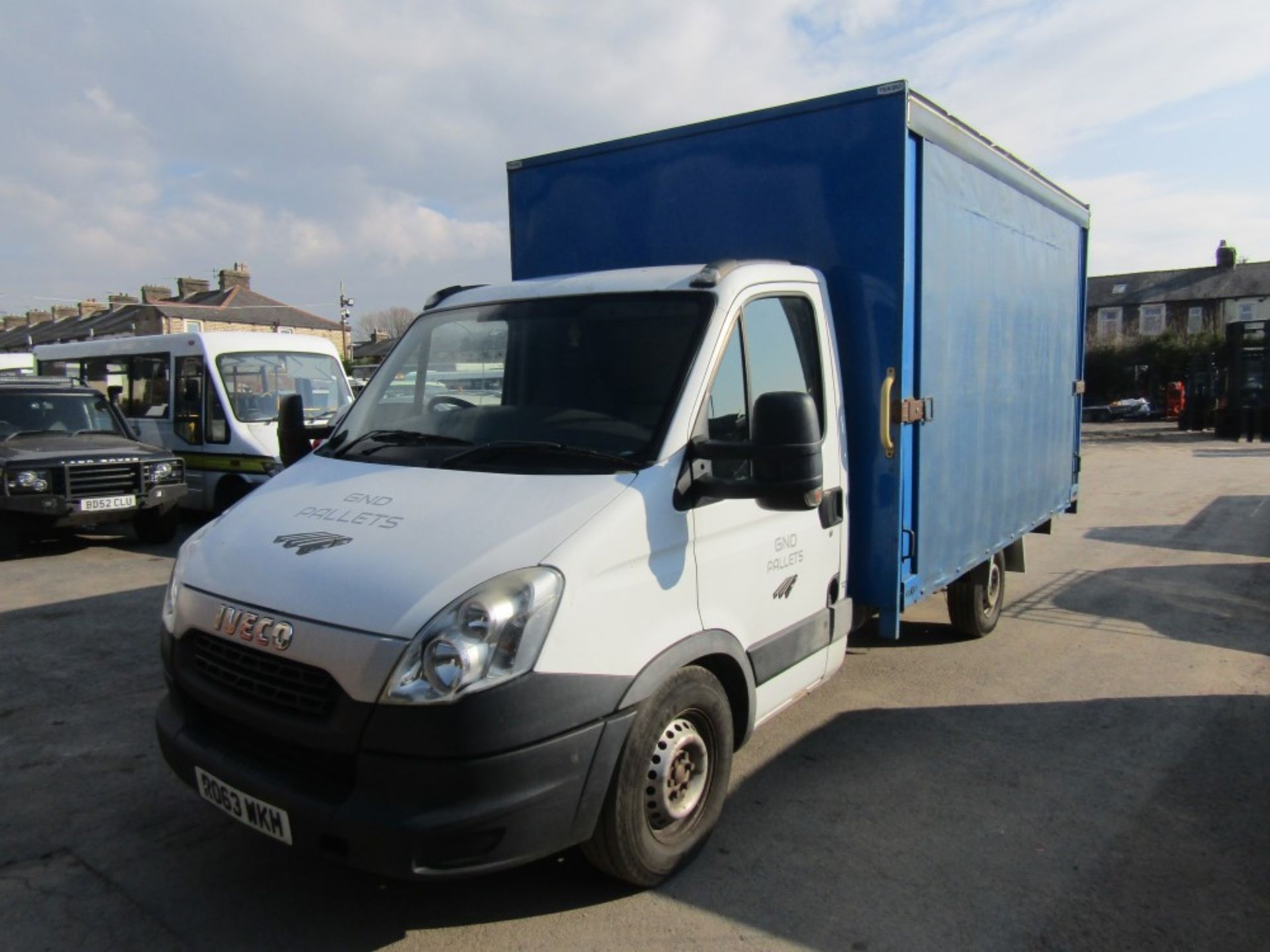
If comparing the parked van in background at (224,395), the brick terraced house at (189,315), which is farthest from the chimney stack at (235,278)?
the parked van in background at (224,395)

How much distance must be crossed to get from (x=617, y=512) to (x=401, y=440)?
1232mm

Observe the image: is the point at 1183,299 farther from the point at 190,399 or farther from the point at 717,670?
the point at 717,670

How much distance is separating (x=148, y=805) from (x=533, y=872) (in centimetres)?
182

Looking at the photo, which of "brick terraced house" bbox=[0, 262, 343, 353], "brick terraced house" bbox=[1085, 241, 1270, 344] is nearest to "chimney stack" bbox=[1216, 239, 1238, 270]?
"brick terraced house" bbox=[1085, 241, 1270, 344]

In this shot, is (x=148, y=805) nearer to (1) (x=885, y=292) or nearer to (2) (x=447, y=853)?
(2) (x=447, y=853)

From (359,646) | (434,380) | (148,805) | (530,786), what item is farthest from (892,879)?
(148,805)

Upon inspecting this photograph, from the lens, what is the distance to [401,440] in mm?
3691

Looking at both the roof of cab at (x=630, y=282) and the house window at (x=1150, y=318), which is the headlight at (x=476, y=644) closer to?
the roof of cab at (x=630, y=282)

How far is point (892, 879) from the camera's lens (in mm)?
3330

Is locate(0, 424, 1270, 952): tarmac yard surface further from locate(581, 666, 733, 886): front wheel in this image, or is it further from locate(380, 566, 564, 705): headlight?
locate(380, 566, 564, 705): headlight

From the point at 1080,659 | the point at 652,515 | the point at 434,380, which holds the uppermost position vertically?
the point at 434,380

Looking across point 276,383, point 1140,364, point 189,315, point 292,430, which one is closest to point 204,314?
point 189,315

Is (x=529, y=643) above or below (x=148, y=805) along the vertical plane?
above

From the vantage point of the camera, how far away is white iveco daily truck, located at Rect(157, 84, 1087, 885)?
2.58 m
